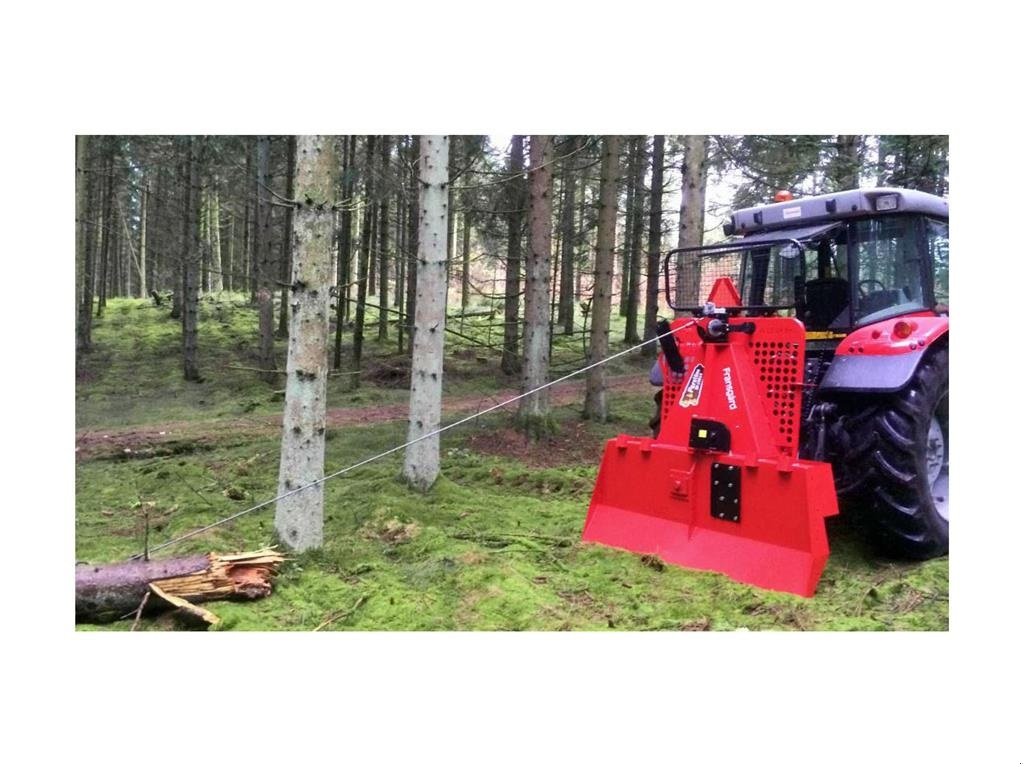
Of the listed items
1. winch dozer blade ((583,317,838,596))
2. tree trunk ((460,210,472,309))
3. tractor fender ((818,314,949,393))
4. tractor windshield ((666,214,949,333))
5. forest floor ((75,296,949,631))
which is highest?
tree trunk ((460,210,472,309))

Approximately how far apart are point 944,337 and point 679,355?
4.55 ft

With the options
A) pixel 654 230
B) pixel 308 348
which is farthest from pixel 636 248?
pixel 308 348

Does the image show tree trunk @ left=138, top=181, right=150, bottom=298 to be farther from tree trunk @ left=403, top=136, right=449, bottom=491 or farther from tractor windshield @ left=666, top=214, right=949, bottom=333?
tractor windshield @ left=666, top=214, right=949, bottom=333

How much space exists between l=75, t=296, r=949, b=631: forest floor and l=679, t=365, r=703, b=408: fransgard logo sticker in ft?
2.96

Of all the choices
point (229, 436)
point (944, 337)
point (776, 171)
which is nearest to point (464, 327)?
point (229, 436)

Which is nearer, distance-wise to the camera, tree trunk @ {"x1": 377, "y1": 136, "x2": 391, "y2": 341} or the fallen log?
the fallen log

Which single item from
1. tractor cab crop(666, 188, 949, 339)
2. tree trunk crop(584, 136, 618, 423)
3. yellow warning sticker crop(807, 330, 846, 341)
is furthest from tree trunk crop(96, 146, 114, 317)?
yellow warning sticker crop(807, 330, 846, 341)

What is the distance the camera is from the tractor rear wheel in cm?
373

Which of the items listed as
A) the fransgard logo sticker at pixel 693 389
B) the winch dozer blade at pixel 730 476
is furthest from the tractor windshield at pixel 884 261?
the fransgard logo sticker at pixel 693 389

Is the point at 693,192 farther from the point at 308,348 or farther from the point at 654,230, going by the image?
the point at 308,348

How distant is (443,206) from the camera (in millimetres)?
5480

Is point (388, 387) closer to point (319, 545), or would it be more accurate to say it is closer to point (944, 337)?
point (319, 545)

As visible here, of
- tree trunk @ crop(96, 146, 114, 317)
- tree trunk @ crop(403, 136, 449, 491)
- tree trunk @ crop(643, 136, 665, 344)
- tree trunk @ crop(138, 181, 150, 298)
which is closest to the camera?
tree trunk @ crop(403, 136, 449, 491)

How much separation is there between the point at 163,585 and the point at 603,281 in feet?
20.1
